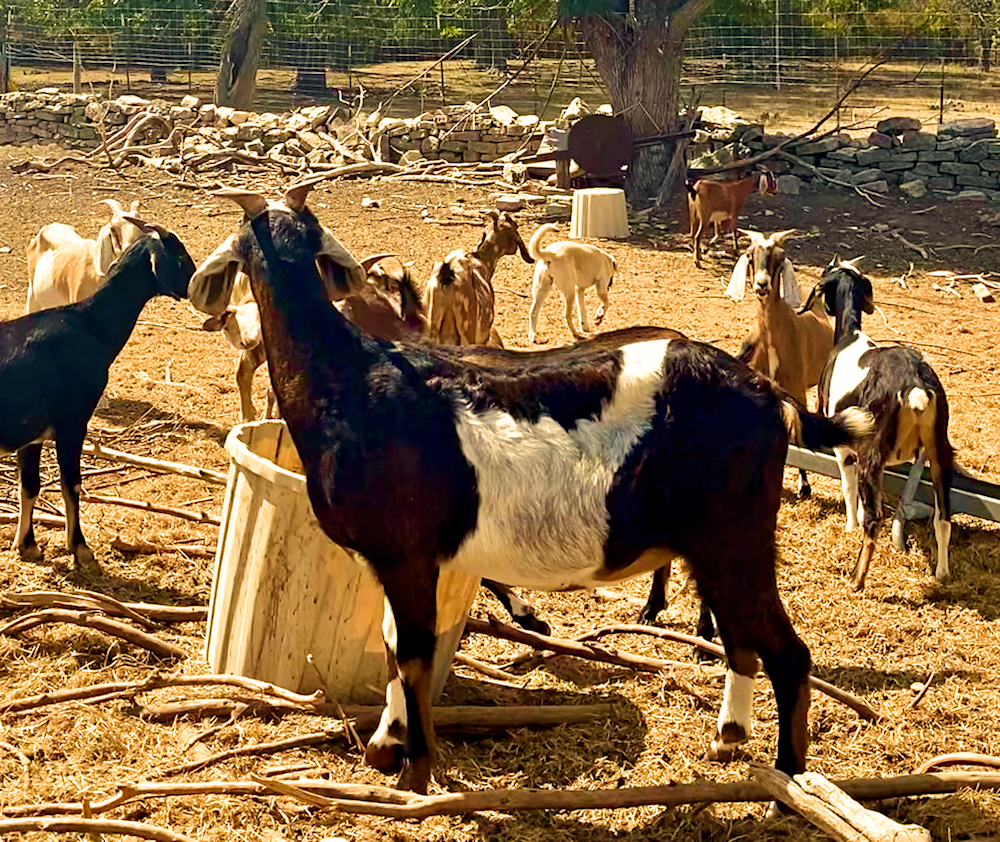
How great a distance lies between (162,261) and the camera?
7371mm

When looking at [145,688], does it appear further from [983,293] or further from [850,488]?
[983,293]

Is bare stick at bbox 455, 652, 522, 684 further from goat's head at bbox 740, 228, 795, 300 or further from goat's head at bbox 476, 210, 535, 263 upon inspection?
goat's head at bbox 476, 210, 535, 263

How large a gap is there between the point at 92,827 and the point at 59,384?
319 cm

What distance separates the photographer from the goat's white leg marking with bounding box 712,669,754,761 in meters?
4.41

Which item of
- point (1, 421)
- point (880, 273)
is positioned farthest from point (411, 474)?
point (880, 273)

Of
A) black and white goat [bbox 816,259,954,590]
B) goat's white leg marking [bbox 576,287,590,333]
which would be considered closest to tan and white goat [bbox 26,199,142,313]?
goat's white leg marking [bbox 576,287,590,333]

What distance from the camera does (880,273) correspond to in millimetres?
14930

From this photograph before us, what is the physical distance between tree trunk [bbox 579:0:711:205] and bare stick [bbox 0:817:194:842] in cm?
1639

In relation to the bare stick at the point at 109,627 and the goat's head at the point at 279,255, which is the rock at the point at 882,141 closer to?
the goat's head at the point at 279,255

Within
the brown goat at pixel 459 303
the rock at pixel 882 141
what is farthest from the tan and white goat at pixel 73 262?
the rock at pixel 882 141

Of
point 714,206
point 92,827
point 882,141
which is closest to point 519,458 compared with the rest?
point 92,827

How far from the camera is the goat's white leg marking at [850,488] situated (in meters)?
7.21

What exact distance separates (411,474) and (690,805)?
148cm

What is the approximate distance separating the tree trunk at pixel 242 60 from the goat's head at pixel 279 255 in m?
26.1
